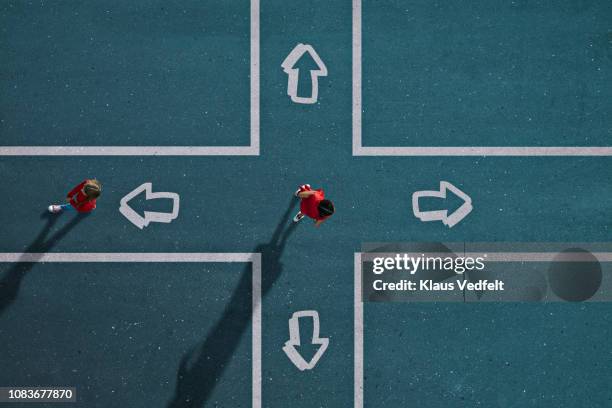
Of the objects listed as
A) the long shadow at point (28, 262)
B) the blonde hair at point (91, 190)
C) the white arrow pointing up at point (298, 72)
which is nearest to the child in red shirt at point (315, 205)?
the white arrow pointing up at point (298, 72)

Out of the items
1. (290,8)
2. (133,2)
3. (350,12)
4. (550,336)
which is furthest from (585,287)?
(133,2)

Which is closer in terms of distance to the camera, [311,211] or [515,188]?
[311,211]

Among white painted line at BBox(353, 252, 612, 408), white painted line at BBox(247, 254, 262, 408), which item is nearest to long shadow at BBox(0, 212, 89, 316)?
white painted line at BBox(247, 254, 262, 408)

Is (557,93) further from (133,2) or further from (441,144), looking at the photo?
(133,2)

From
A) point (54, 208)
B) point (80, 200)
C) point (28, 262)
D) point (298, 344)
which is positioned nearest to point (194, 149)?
point (80, 200)

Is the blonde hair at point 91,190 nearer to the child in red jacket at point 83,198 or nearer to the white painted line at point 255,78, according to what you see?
the child in red jacket at point 83,198

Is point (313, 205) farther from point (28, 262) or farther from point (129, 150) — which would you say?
point (28, 262)
